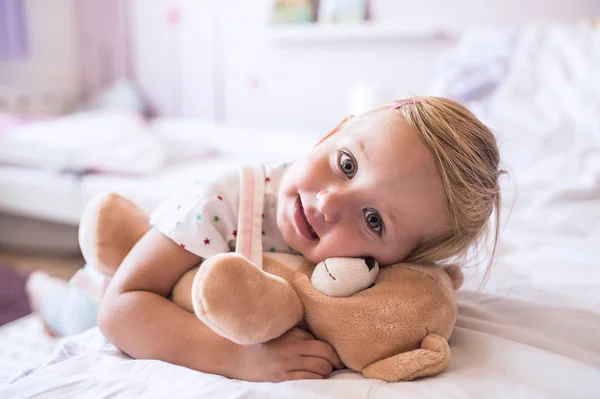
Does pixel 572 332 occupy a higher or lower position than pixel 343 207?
lower

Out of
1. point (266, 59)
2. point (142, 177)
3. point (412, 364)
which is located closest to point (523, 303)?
point (412, 364)

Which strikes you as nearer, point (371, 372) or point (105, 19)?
point (371, 372)

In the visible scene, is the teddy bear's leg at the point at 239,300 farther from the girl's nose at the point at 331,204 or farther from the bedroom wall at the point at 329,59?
the bedroom wall at the point at 329,59

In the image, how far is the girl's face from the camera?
0.62 metres

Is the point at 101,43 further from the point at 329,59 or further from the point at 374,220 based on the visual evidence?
the point at 374,220

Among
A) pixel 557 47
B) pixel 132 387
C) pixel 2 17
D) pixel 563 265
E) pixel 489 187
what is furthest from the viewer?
pixel 2 17

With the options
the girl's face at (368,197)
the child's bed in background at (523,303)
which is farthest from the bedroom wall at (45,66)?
the girl's face at (368,197)

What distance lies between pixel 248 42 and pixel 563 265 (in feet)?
8.26

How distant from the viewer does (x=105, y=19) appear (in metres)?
3.25

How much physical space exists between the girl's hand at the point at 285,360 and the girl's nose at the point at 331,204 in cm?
15

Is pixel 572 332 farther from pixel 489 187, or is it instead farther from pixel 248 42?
pixel 248 42

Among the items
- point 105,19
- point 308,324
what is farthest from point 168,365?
point 105,19

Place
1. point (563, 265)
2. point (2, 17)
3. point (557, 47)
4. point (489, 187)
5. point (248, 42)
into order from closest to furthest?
point (489, 187) → point (563, 265) → point (557, 47) → point (2, 17) → point (248, 42)

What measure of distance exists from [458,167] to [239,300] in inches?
12.4
